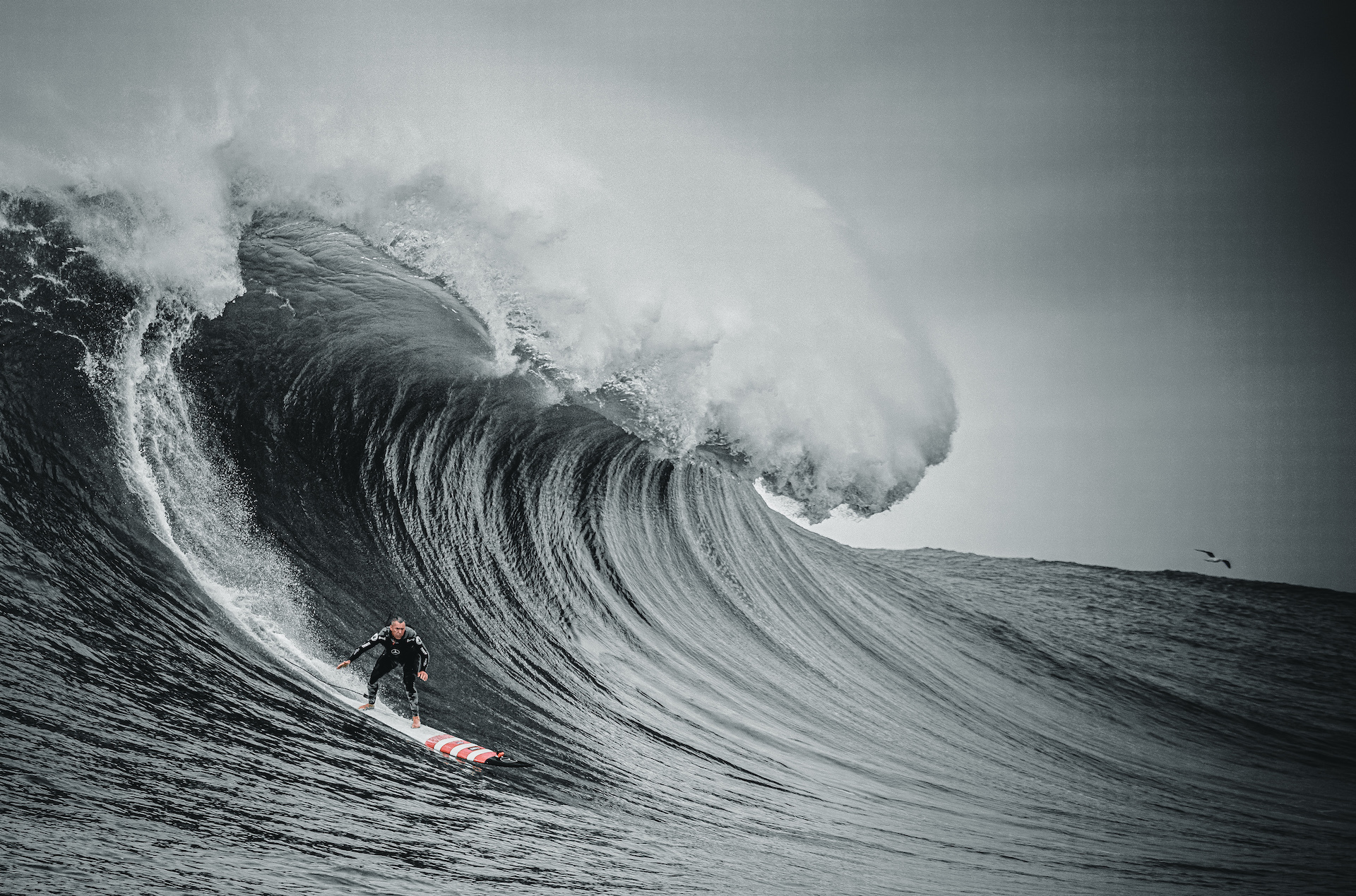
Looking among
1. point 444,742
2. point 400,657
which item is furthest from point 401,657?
point 444,742

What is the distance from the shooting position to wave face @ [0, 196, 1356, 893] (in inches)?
137

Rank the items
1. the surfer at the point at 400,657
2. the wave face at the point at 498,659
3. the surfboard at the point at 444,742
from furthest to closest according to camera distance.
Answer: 1. the surfer at the point at 400,657
2. the surfboard at the point at 444,742
3. the wave face at the point at 498,659

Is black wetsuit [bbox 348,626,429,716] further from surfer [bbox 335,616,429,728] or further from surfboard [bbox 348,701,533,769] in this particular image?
surfboard [bbox 348,701,533,769]

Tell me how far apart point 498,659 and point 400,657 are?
4.11 ft

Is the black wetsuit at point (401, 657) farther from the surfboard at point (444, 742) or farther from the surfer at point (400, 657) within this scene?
the surfboard at point (444, 742)

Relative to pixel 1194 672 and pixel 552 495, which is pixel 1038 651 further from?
pixel 552 495

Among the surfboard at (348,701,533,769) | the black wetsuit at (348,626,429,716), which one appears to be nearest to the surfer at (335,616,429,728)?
the black wetsuit at (348,626,429,716)

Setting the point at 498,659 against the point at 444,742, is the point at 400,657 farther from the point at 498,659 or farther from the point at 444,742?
the point at 498,659

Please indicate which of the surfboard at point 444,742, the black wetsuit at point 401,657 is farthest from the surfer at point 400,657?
the surfboard at point 444,742

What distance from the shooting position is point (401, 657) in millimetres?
4875

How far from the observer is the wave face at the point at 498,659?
11.4 feet

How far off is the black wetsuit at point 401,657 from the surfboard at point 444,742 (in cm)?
13

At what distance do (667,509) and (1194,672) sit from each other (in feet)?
21.4

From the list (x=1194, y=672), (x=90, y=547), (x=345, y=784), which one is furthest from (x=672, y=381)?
(x=1194, y=672)
